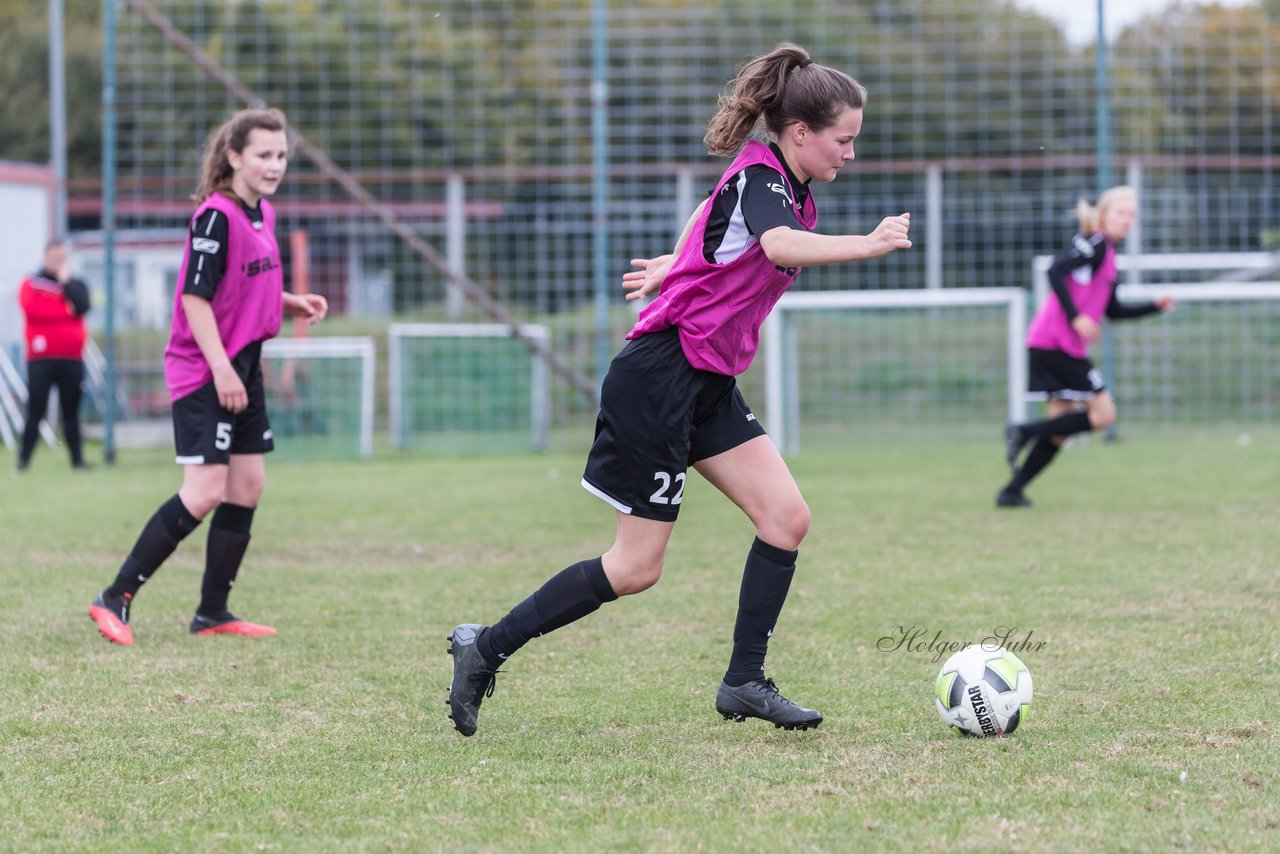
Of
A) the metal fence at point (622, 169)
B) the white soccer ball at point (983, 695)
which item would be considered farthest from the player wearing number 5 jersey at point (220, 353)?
the metal fence at point (622, 169)

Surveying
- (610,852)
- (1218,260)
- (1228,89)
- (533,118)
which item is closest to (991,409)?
(1218,260)

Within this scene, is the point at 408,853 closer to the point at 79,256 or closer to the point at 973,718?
the point at 973,718

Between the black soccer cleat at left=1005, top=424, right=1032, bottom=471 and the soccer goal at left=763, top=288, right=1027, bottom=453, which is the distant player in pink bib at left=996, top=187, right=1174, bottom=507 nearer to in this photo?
the black soccer cleat at left=1005, top=424, right=1032, bottom=471

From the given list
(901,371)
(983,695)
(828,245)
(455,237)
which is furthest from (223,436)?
(901,371)

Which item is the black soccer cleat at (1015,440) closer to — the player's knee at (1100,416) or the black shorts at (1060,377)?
the black shorts at (1060,377)

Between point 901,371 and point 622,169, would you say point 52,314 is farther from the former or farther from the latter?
point 901,371

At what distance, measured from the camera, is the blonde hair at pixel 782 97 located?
3814 millimetres

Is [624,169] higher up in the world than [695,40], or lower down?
lower down

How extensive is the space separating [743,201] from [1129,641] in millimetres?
2240

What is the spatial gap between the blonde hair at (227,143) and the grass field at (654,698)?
5.31 ft

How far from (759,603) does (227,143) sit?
265cm

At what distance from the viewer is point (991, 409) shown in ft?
48.8

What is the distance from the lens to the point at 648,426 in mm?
3846

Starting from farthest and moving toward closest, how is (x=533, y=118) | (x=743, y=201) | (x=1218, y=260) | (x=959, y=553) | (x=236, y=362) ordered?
(x=533, y=118) → (x=1218, y=260) → (x=959, y=553) → (x=236, y=362) → (x=743, y=201)
